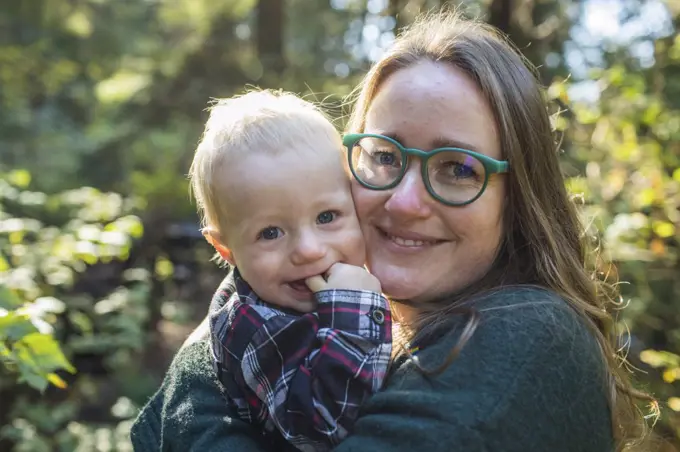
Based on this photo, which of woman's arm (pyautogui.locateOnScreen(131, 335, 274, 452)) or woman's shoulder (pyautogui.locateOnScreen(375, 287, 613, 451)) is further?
woman's arm (pyautogui.locateOnScreen(131, 335, 274, 452))

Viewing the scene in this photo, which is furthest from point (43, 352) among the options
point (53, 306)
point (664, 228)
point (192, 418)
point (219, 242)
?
point (664, 228)

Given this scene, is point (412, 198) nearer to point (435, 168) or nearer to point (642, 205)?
point (435, 168)

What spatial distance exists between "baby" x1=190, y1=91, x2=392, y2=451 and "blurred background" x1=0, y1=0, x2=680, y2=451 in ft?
2.00

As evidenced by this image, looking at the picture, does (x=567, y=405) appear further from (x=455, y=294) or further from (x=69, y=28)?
(x=69, y=28)

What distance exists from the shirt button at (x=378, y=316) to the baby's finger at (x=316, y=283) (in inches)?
5.5

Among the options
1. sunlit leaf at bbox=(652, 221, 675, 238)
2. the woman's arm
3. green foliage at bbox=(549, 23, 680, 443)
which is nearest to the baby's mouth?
the woman's arm

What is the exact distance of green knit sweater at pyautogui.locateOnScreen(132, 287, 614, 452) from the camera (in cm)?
130

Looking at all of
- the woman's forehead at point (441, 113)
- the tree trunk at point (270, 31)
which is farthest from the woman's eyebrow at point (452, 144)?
the tree trunk at point (270, 31)

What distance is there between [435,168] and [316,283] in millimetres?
408

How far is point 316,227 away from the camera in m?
1.64

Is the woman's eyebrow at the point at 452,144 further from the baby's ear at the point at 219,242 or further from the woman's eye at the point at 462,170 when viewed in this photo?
the baby's ear at the point at 219,242

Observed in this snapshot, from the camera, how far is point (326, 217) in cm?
168

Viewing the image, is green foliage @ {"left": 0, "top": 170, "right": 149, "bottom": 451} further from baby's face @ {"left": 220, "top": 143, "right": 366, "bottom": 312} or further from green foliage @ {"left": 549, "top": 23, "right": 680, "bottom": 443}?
green foliage @ {"left": 549, "top": 23, "right": 680, "bottom": 443}

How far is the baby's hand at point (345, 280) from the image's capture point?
1.58m
